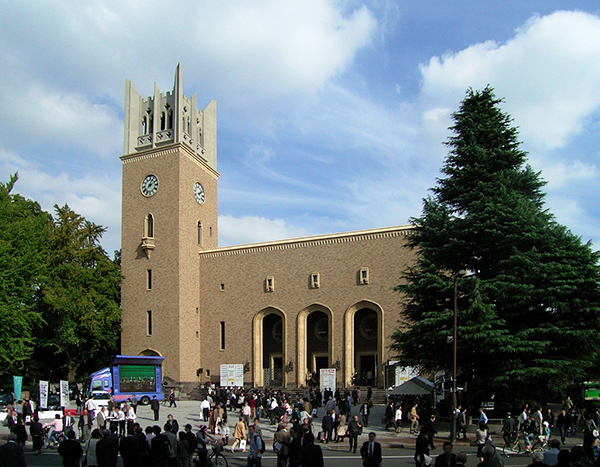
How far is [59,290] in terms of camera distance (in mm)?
34156

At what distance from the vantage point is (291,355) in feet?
120

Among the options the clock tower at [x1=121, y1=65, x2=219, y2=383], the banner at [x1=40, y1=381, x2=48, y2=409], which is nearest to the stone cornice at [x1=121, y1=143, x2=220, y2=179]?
the clock tower at [x1=121, y1=65, x2=219, y2=383]

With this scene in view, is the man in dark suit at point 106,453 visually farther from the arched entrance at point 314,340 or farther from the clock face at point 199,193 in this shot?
the clock face at point 199,193

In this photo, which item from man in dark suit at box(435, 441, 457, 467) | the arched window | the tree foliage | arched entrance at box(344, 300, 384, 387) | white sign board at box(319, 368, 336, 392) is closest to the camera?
man in dark suit at box(435, 441, 457, 467)

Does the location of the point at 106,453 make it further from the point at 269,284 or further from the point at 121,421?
the point at 269,284

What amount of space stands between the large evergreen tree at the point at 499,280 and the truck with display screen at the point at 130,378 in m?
15.3

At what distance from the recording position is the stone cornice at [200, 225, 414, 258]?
113 ft

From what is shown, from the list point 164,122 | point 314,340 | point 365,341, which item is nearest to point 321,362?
point 314,340

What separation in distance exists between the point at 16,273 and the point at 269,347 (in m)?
16.9

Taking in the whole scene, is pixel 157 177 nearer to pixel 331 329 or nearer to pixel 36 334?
pixel 36 334

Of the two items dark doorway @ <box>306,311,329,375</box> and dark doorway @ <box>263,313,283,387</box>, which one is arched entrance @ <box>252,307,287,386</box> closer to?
dark doorway @ <box>263,313,283,387</box>

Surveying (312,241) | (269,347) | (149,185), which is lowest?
(269,347)

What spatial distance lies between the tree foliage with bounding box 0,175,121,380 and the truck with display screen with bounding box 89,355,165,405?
378cm

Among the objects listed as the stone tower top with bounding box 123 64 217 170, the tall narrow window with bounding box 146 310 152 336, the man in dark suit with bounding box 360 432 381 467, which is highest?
the stone tower top with bounding box 123 64 217 170
